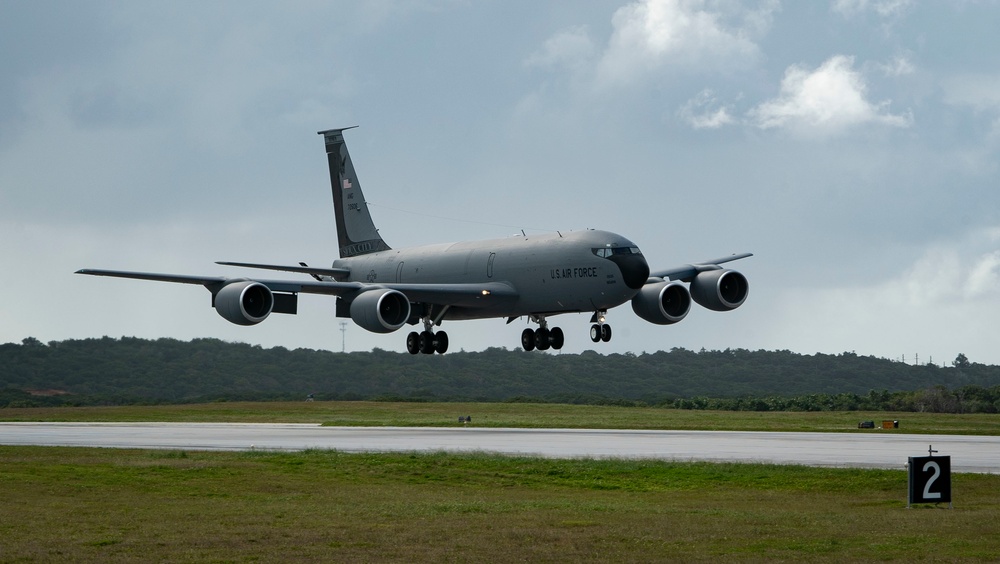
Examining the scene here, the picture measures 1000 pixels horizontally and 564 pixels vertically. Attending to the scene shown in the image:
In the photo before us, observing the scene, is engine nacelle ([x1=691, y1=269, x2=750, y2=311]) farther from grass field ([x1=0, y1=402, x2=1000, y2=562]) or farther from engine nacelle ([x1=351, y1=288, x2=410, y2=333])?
grass field ([x1=0, y1=402, x2=1000, y2=562])

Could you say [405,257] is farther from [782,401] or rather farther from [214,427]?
[782,401]

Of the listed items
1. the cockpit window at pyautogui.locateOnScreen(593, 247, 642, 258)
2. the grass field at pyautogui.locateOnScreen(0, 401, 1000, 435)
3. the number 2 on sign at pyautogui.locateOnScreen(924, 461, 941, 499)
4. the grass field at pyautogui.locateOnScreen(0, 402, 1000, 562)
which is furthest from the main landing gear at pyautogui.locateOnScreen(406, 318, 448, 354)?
the number 2 on sign at pyautogui.locateOnScreen(924, 461, 941, 499)

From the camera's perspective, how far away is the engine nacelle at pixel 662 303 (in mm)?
62531

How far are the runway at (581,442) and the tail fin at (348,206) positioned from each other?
16058mm

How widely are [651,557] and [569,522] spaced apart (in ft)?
14.5

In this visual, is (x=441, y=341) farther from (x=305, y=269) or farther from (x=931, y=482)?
(x=931, y=482)

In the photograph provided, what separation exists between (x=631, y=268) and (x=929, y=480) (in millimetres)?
30707

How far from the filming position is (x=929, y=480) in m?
26.7

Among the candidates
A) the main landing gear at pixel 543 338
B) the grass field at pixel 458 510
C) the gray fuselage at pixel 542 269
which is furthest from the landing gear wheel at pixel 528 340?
the grass field at pixel 458 510

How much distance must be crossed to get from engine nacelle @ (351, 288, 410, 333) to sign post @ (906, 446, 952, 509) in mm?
35061

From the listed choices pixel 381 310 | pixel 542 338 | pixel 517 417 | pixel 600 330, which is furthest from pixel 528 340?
pixel 517 417

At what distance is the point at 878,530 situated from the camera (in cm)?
2330

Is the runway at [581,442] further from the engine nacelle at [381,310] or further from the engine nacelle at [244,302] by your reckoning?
the engine nacelle at [244,302]

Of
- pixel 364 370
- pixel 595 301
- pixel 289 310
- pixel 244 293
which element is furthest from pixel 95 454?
pixel 364 370
